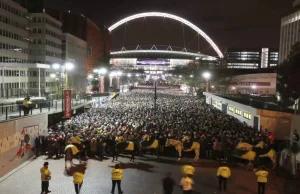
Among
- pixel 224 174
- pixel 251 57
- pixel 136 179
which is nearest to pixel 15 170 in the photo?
pixel 136 179

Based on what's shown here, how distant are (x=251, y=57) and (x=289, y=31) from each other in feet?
308

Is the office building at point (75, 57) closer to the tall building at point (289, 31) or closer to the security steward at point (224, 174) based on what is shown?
the security steward at point (224, 174)

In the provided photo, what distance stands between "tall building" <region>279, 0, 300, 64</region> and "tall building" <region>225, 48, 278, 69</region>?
267 feet

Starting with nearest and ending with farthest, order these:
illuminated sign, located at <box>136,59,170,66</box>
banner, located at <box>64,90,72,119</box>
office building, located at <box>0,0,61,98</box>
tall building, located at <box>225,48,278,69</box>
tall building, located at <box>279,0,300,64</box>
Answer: banner, located at <box>64,90,72,119</box>
office building, located at <box>0,0,61,98</box>
tall building, located at <box>279,0,300,64</box>
illuminated sign, located at <box>136,59,170,66</box>
tall building, located at <box>225,48,278,69</box>

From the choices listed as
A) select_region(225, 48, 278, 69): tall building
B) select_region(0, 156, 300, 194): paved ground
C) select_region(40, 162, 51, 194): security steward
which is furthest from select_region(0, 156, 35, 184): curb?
select_region(225, 48, 278, 69): tall building

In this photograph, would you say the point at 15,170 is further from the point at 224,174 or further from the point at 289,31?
the point at 289,31

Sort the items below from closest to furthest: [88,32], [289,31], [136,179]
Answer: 1. [136,179]
2. [88,32]
3. [289,31]

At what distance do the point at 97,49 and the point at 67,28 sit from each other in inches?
829

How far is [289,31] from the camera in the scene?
90875 millimetres

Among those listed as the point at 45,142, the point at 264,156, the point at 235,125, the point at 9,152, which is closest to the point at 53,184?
the point at 9,152

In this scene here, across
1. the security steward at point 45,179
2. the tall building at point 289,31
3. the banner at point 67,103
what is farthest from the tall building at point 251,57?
the security steward at point 45,179

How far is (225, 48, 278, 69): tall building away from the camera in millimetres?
178500

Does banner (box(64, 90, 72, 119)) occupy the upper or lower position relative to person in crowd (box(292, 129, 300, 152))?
upper

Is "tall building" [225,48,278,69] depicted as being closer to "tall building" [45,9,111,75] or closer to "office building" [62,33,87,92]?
"tall building" [45,9,111,75]
